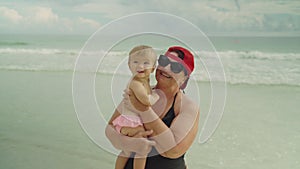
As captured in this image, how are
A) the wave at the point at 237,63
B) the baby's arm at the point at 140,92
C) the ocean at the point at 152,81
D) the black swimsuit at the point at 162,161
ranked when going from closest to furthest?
the baby's arm at the point at 140,92
the black swimsuit at the point at 162,161
the ocean at the point at 152,81
the wave at the point at 237,63

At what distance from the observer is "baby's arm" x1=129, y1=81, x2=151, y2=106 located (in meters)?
1.04

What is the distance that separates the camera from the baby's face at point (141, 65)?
3.43 feet

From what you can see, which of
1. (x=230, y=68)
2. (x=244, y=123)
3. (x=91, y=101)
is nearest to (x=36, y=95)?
(x=244, y=123)

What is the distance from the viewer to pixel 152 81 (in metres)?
1.16

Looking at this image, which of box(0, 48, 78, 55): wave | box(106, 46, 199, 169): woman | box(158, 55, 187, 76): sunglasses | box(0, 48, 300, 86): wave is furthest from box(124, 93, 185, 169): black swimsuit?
box(0, 48, 78, 55): wave

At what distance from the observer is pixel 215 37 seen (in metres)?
4.84

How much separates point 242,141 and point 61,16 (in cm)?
353

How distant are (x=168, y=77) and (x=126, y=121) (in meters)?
0.16

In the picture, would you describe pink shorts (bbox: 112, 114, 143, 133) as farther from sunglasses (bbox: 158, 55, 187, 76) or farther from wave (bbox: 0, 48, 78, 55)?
wave (bbox: 0, 48, 78, 55)

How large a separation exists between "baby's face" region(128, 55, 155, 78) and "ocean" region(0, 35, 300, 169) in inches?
2.7

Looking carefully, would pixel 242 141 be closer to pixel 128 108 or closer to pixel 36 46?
pixel 128 108

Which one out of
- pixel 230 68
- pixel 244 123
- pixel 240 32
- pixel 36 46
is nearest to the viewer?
pixel 244 123

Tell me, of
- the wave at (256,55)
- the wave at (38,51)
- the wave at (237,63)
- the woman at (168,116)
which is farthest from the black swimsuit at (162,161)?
the wave at (38,51)

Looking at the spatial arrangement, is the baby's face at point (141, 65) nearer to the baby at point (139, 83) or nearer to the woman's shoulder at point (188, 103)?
the baby at point (139, 83)
